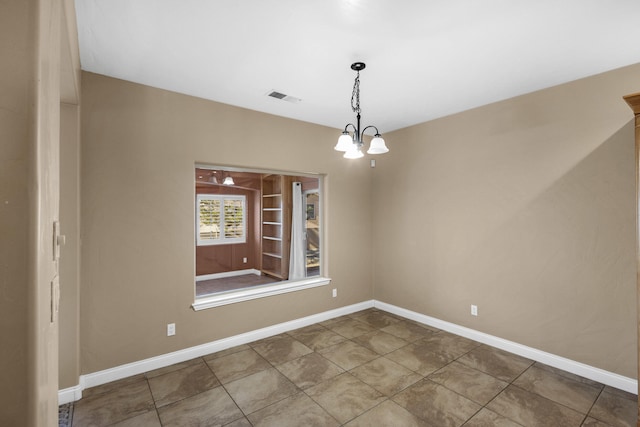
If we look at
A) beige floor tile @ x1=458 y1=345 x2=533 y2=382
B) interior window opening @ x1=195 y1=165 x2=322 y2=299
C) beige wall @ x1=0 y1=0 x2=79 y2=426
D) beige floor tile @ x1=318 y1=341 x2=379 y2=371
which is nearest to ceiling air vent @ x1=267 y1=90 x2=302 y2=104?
interior window opening @ x1=195 y1=165 x2=322 y2=299

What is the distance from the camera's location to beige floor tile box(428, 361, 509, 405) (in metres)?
2.51

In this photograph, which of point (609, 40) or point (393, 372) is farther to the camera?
point (393, 372)

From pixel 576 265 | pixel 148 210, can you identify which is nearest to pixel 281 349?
pixel 148 210

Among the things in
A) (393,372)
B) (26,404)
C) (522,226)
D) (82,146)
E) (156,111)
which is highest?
(156,111)

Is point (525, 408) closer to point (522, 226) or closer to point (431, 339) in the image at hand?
point (431, 339)

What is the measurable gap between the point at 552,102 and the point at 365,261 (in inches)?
117

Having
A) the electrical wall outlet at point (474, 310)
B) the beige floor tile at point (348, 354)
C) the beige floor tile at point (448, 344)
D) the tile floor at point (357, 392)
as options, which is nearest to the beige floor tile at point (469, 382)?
the tile floor at point (357, 392)

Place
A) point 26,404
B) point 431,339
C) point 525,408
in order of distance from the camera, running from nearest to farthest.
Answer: point 26,404 < point 525,408 < point 431,339

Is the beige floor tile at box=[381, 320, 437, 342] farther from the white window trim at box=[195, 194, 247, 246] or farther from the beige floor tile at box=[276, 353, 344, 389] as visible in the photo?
the white window trim at box=[195, 194, 247, 246]

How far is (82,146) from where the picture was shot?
259 centimetres

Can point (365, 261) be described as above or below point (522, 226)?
below

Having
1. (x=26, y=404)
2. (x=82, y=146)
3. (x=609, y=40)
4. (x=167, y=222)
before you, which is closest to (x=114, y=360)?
(x=167, y=222)

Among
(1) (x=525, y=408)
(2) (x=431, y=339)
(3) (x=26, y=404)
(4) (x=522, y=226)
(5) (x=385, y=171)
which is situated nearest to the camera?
(3) (x=26, y=404)

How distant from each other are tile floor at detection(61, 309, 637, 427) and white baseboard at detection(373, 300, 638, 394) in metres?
0.09
